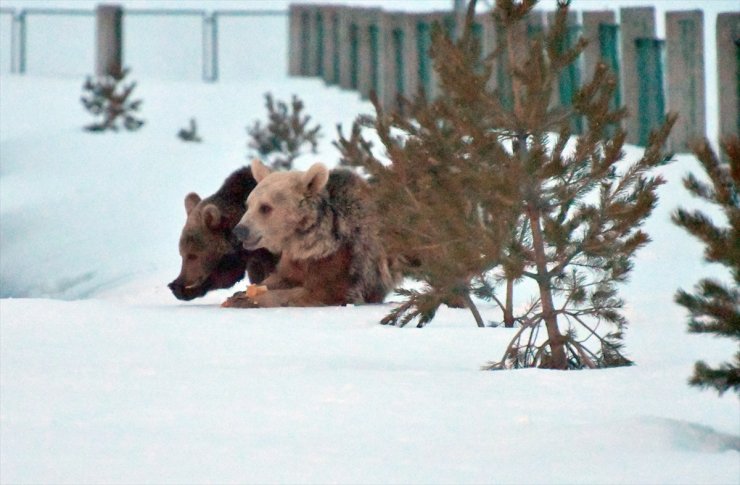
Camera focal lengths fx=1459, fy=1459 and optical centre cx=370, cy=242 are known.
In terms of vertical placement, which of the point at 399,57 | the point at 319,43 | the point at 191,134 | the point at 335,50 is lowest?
the point at 191,134

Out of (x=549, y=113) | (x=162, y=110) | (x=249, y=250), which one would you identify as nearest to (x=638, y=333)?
(x=549, y=113)

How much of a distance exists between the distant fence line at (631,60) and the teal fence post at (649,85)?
1cm

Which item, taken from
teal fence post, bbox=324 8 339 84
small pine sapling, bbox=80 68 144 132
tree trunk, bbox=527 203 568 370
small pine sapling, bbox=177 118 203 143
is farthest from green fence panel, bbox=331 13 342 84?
tree trunk, bbox=527 203 568 370

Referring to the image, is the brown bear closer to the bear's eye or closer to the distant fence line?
the bear's eye

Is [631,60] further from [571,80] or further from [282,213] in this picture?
[282,213]

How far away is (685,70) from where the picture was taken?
50.0ft

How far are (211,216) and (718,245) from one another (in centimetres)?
582

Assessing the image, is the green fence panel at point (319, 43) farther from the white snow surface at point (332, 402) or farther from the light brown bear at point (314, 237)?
the light brown bear at point (314, 237)

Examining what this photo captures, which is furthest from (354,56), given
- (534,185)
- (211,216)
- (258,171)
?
(534,185)

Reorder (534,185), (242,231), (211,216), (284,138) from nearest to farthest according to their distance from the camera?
(534,185) → (242,231) → (211,216) → (284,138)

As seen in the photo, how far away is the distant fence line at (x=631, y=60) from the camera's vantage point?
14766mm

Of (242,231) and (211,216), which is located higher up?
(211,216)

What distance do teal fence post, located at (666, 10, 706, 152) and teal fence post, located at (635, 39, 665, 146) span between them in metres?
0.48

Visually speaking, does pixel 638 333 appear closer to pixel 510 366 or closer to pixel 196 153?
pixel 510 366
